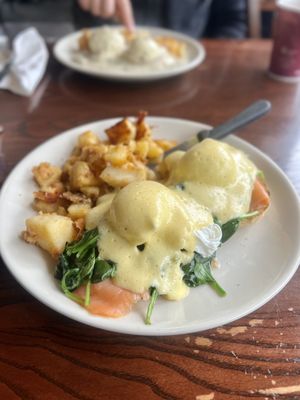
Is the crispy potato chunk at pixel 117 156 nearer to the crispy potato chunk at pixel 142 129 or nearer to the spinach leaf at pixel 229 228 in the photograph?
the crispy potato chunk at pixel 142 129

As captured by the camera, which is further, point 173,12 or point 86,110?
point 173,12

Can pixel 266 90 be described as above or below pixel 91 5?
below

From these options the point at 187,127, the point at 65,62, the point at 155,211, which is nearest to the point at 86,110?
the point at 65,62

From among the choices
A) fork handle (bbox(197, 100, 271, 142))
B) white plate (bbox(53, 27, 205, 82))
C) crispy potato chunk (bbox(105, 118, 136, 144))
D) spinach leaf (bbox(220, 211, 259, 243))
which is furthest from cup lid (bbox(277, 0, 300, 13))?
spinach leaf (bbox(220, 211, 259, 243))

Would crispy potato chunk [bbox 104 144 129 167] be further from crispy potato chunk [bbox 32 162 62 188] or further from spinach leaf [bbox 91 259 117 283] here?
spinach leaf [bbox 91 259 117 283]

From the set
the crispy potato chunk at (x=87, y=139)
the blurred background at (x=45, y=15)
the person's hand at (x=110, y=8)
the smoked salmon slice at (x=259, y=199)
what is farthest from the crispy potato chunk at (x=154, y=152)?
the blurred background at (x=45, y=15)

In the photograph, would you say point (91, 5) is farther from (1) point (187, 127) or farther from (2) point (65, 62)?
(1) point (187, 127)

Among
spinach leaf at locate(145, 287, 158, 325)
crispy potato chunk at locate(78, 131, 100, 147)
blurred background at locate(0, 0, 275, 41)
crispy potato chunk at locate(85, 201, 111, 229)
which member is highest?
crispy potato chunk at locate(85, 201, 111, 229)
